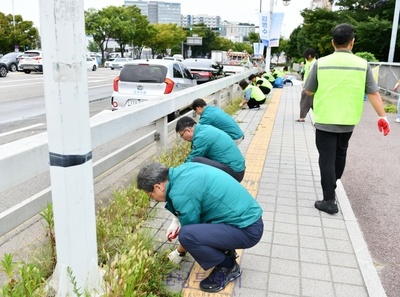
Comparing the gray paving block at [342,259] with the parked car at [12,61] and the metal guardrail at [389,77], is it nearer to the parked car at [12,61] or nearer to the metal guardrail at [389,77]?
the metal guardrail at [389,77]

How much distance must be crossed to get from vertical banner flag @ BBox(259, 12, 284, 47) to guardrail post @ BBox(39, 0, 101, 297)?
21.1m

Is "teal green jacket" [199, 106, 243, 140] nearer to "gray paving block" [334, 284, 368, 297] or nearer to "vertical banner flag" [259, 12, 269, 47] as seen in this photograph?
"gray paving block" [334, 284, 368, 297]

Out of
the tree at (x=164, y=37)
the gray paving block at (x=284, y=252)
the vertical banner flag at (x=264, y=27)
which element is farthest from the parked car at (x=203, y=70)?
the tree at (x=164, y=37)

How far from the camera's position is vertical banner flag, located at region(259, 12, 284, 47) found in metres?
22.0

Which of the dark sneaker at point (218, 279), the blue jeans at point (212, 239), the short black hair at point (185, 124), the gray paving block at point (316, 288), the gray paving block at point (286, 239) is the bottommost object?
the gray paving block at point (316, 288)

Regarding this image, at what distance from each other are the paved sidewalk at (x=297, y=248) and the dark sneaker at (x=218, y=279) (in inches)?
1.7

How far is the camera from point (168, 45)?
73562 mm

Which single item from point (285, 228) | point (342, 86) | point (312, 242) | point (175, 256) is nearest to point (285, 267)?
Result: point (312, 242)

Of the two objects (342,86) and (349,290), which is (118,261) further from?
(342,86)

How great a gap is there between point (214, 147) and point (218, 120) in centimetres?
108

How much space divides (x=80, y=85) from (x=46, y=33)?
316 mm

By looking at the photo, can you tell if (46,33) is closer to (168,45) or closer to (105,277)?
(105,277)

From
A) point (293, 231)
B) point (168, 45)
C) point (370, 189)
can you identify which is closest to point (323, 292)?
point (293, 231)

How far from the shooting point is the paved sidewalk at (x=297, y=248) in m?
3.06
